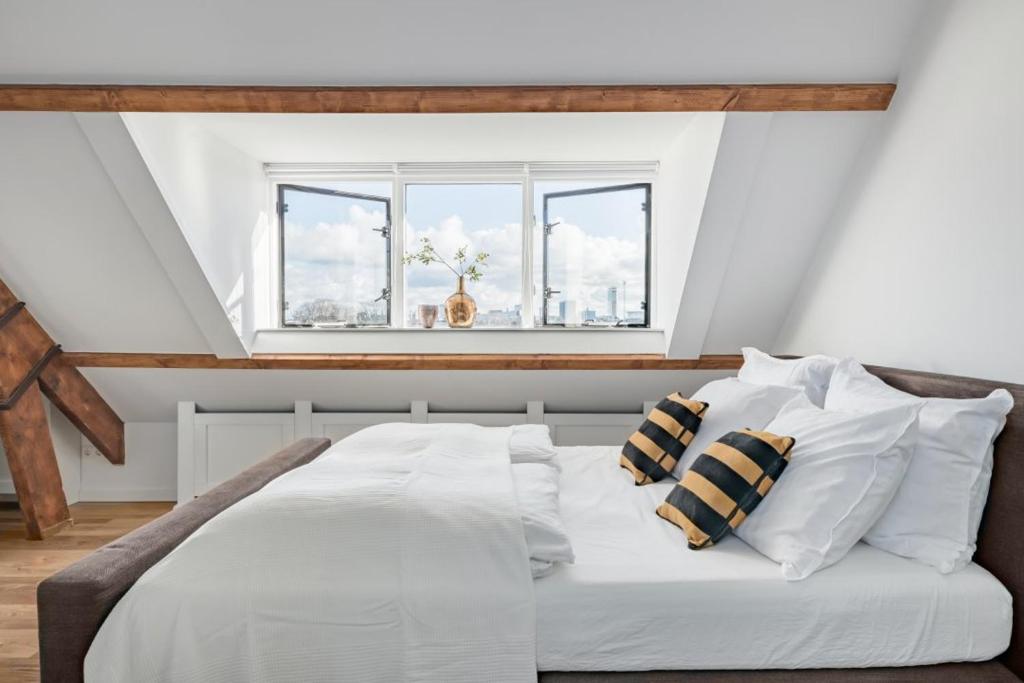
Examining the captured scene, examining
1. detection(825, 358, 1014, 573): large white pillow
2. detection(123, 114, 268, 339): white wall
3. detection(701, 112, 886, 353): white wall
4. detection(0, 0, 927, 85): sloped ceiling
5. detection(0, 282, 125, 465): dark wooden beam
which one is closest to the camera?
detection(825, 358, 1014, 573): large white pillow

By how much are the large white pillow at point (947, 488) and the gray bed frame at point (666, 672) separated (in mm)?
42

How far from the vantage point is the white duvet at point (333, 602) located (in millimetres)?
1372

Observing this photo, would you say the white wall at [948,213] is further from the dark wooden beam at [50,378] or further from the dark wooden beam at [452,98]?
the dark wooden beam at [50,378]

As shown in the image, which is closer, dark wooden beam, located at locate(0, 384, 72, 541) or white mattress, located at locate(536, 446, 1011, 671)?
white mattress, located at locate(536, 446, 1011, 671)

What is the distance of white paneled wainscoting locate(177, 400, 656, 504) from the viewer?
Answer: 151 inches

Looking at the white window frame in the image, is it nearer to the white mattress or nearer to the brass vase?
the brass vase

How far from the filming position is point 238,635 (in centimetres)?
138

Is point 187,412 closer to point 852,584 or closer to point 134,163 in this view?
point 134,163

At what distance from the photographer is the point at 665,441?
7.63ft

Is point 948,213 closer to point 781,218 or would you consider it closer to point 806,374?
point 806,374

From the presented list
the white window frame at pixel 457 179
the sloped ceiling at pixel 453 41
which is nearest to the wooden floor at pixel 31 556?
the white window frame at pixel 457 179

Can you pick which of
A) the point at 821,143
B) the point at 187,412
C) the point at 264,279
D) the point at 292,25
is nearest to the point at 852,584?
the point at 821,143

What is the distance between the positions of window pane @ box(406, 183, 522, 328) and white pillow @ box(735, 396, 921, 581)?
7.79ft

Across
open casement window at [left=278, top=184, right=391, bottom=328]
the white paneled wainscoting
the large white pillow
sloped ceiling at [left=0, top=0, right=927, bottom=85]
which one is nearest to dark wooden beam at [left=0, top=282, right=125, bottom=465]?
the white paneled wainscoting
